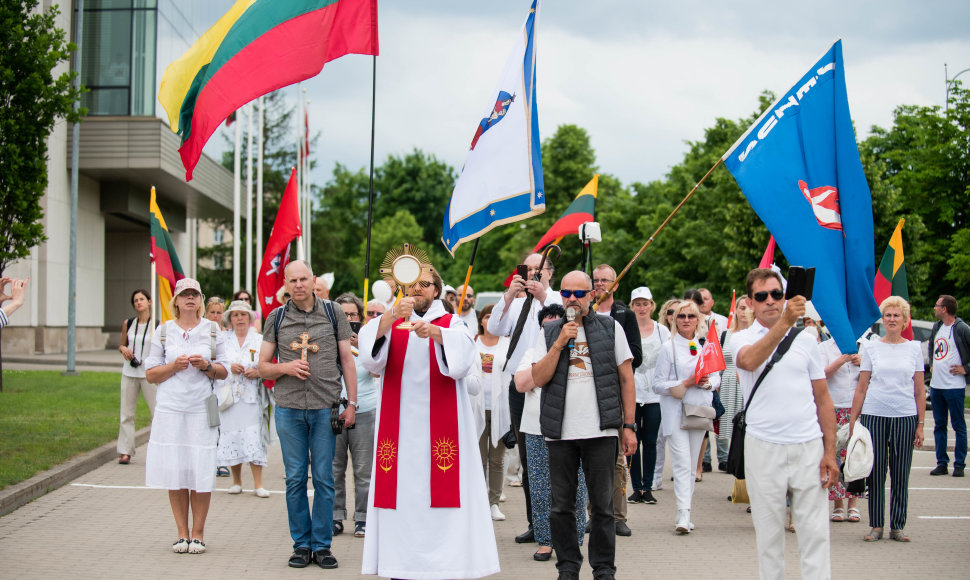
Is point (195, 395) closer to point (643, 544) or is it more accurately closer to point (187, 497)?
point (187, 497)

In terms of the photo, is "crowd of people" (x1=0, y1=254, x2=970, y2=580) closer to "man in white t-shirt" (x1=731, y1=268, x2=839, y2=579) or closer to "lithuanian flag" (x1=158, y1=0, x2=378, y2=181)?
"man in white t-shirt" (x1=731, y1=268, x2=839, y2=579)

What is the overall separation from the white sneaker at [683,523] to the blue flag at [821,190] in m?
2.84

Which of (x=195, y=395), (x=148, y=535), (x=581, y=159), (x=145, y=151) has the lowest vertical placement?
(x=148, y=535)

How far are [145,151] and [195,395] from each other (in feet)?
91.7

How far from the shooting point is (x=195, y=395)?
7.76 meters

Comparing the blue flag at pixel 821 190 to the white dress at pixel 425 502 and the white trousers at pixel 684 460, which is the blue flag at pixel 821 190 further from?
the white trousers at pixel 684 460

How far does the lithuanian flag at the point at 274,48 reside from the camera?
8344mm

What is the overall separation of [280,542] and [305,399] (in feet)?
5.10

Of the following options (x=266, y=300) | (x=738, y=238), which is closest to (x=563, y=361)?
(x=266, y=300)

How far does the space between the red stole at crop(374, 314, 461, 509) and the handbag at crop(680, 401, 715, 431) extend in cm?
338

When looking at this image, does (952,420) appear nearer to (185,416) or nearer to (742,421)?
(742,421)

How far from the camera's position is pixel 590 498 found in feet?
A: 21.6

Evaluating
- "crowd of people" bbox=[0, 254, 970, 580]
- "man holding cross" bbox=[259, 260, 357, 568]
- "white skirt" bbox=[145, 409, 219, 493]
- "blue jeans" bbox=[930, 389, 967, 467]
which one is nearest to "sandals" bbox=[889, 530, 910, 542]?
"crowd of people" bbox=[0, 254, 970, 580]

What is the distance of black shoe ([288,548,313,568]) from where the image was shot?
24.0ft
